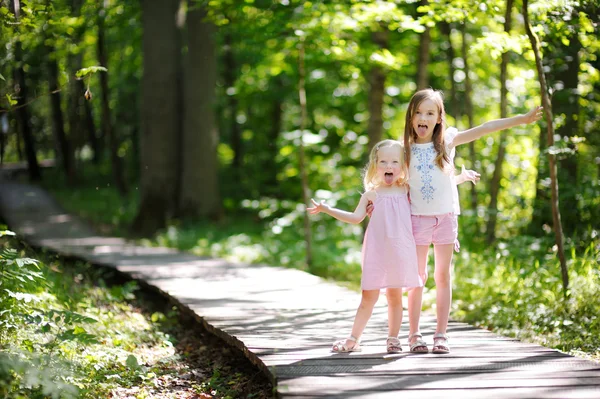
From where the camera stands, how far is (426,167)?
203 inches

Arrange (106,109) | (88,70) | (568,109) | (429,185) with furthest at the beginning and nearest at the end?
(106,109) < (568,109) < (88,70) < (429,185)

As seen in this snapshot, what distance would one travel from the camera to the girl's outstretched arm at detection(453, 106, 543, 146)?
5.21 meters

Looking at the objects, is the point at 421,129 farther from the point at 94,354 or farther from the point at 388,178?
the point at 94,354

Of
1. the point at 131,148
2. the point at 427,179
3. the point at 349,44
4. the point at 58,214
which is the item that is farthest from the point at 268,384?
the point at 131,148

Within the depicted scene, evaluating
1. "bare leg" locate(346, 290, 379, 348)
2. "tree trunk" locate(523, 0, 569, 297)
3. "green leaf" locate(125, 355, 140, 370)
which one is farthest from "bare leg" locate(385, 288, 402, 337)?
"tree trunk" locate(523, 0, 569, 297)

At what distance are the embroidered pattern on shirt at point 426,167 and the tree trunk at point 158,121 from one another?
12690 millimetres

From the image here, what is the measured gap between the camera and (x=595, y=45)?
7.80m

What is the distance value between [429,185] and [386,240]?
1.69ft

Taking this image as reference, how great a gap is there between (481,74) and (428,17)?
26.0 feet

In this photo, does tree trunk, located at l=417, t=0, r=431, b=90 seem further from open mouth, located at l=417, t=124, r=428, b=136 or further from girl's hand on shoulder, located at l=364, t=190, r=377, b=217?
girl's hand on shoulder, located at l=364, t=190, r=377, b=217

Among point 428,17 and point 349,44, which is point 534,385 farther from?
point 349,44

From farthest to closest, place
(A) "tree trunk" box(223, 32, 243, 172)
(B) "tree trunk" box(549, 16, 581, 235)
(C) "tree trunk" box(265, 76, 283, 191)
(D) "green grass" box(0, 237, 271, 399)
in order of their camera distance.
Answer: (A) "tree trunk" box(223, 32, 243, 172) → (C) "tree trunk" box(265, 76, 283, 191) → (B) "tree trunk" box(549, 16, 581, 235) → (D) "green grass" box(0, 237, 271, 399)

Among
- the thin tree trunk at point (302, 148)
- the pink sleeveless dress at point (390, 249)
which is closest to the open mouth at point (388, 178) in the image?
the pink sleeveless dress at point (390, 249)

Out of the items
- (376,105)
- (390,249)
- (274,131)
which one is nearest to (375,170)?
(390,249)
